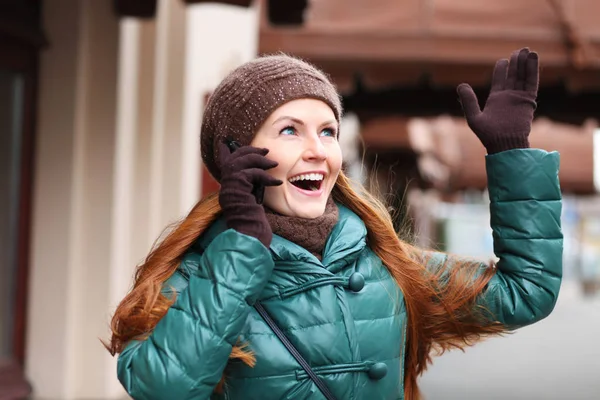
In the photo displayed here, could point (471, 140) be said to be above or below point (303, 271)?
below

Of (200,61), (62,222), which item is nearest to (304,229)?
(62,222)

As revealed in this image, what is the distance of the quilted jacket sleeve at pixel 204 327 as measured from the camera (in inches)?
77.2

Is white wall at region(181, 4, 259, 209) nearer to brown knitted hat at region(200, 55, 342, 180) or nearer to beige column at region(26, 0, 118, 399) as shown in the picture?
beige column at region(26, 0, 118, 399)

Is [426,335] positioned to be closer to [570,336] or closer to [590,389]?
[590,389]

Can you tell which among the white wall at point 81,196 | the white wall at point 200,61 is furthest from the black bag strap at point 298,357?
the white wall at point 200,61

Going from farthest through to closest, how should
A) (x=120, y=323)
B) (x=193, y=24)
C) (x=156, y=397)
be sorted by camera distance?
(x=193, y=24) → (x=120, y=323) → (x=156, y=397)

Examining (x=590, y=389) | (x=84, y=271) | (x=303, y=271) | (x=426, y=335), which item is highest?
(x=303, y=271)

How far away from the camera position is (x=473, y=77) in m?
7.19

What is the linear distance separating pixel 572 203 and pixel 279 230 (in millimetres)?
36830

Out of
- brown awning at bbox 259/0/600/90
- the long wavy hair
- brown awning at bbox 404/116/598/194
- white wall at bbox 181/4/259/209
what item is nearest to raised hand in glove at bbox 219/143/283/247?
the long wavy hair

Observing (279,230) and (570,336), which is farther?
(570,336)

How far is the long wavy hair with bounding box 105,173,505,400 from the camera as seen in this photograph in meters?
Answer: 2.19

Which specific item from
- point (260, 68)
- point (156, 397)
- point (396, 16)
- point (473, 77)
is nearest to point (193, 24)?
point (396, 16)

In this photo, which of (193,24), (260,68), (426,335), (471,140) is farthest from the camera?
(471,140)
